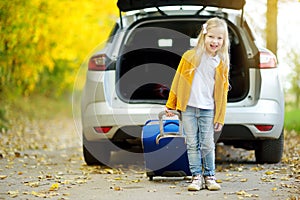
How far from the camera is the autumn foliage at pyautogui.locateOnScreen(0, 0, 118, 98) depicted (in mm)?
11547

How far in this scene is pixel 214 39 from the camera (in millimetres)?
5121

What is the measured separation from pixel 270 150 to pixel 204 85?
183 cm

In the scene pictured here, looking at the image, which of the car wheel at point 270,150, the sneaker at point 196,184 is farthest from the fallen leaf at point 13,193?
the car wheel at point 270,150

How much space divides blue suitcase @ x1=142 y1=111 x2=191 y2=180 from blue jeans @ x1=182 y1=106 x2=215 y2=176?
186 millimetres

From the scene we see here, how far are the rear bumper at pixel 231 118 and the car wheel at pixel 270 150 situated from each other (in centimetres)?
16

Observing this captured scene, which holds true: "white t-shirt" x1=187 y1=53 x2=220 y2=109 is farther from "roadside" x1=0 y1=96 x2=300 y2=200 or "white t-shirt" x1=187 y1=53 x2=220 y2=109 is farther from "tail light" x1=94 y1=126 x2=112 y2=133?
"tail light" x1=94 y1=126 x2=112 y2=133

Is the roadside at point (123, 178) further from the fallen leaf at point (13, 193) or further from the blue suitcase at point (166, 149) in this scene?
the blue suitcase at point (166, 149)

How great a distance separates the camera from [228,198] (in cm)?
468

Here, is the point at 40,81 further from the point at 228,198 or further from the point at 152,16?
the point at 228,198

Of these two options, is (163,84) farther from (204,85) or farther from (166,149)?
(204,85)

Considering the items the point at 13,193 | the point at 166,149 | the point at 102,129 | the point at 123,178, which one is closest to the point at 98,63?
the point at 102,129

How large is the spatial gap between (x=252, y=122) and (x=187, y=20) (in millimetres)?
1383

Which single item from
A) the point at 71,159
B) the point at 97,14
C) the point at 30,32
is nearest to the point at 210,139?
the point at 71,159

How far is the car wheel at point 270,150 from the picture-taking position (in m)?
6.65
